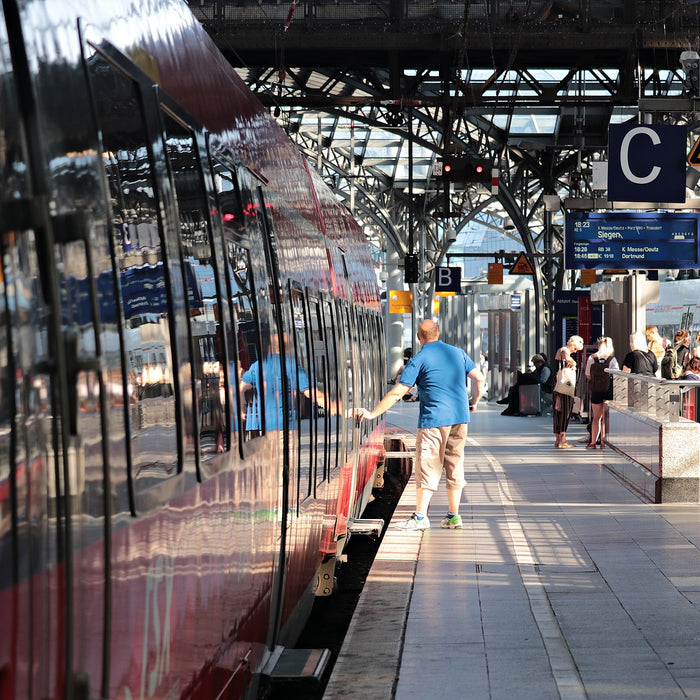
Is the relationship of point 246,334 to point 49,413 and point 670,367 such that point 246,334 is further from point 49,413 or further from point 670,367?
point 670,367

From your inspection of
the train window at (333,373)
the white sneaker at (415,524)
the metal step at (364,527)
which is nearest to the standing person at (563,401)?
the metal step at (364,527)

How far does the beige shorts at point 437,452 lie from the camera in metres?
10.5

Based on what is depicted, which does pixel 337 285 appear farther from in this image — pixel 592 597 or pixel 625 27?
pixel 625 27

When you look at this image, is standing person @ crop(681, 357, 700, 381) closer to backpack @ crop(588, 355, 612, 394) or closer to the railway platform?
backpack @ crop(588, 355, 612, 394)

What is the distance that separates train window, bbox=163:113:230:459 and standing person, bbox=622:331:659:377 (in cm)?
1371

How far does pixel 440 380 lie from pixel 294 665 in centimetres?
472

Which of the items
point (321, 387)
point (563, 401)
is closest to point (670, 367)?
point (563, 401)

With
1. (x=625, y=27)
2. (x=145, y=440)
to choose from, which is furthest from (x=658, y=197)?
(x=145, y=440)

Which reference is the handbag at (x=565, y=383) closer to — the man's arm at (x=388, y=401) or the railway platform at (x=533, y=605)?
the railway platform at (x=533, y=605)

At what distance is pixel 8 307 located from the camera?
2287mm

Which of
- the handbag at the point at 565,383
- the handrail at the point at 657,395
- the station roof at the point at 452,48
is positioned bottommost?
the handbag at the point at 565,383

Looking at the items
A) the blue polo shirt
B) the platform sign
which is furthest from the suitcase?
the blue polo shirt

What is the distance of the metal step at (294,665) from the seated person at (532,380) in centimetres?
2335

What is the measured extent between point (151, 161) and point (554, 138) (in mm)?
29687
